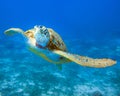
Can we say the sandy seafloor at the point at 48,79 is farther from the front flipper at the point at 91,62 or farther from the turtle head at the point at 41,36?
the front flipper at the point at 91,62

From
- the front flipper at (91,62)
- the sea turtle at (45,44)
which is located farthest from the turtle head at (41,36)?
the front flipper at (91,62)

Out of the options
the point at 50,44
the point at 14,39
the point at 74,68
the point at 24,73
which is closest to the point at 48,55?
the point at 50,44

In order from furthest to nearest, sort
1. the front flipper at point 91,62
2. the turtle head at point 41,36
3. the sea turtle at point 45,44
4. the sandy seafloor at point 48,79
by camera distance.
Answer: the sandy seafloor at point 48,79 → the turtle head at point 41,36 → the sea turtle at point 45,44 → the front flipper at point 91,62

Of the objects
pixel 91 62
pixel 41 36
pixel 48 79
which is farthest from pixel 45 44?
pixel 48 79

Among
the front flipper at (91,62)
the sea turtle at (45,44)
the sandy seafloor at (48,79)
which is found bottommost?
the front flipper at (91,62)

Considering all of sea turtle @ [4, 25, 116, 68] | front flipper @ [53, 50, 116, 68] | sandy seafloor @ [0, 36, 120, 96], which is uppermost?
sandy seafloor @ [0, 36, 120, 96]

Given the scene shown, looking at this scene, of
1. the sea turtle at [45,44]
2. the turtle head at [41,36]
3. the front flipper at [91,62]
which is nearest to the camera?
the front flipper at [91,62]

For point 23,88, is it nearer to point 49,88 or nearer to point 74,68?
point 49,88

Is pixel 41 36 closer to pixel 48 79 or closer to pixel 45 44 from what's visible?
pixel 45 44

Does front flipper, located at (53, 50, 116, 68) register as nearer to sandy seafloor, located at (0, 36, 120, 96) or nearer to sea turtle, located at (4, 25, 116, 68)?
sea turtle, located at (4, 25, 116, 68)

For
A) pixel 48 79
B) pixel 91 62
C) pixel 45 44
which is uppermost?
pixel 48 79

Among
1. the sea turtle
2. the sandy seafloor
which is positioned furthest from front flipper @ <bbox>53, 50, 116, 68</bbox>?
the sandy seafloor

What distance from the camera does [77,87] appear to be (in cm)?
1073

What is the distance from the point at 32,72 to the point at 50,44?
7.67 metres
